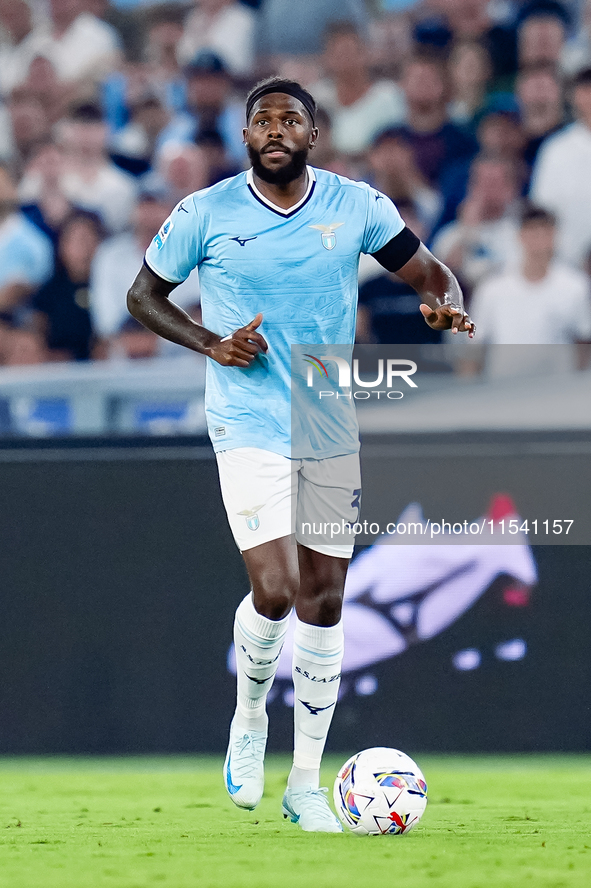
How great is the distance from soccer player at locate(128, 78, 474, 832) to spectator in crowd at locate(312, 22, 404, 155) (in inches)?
166

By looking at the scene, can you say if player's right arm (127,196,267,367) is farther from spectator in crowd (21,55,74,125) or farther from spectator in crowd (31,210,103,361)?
spectator in crowd (21,55,74,125)

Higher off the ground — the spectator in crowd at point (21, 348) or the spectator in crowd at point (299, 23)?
the spectator in crowd at point (299, 23)

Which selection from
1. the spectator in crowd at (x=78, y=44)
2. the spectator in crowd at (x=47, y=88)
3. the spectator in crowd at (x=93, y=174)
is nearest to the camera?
the spectator in crowd at (x=93, y=174)

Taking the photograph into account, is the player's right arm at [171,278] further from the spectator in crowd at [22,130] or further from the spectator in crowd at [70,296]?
the spectator in crowd at [22,130]

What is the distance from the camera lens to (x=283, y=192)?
387 centimetres

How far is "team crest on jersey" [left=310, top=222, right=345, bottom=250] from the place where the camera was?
386 cm

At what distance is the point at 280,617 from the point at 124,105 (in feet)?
19.9

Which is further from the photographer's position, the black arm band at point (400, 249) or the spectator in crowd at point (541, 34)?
the spectator in crowd at point (541, 34)

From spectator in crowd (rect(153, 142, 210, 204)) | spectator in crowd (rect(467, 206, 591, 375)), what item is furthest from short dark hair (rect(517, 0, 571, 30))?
spectator in crowd (rect(153, 142, 210, 204))

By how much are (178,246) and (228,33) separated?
5.48m

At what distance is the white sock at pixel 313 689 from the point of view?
393 cm

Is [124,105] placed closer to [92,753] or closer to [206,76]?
[206,76]

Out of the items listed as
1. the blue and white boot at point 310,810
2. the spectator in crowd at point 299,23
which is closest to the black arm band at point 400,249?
the blue and white boot at point 310,810

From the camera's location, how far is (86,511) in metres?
5.47
